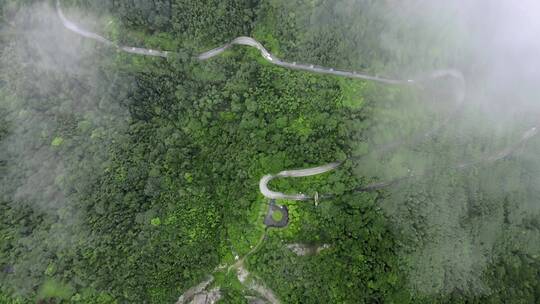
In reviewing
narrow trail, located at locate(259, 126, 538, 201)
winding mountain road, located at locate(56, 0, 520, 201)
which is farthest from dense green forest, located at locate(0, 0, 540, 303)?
winding mountain road, located at locate(56, 0, 520, 201)

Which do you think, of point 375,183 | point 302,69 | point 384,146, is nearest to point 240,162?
point 302,69

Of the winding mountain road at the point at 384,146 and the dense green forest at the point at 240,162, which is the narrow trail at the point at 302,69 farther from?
the dense green forest at the point at 240,162

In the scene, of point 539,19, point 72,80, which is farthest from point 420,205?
point 72,80

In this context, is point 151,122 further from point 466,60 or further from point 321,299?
point 466,60

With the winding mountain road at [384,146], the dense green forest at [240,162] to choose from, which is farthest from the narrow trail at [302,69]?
the dense green forest at [240,162]

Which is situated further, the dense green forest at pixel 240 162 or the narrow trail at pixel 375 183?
the narrow trail at pixel 375 183

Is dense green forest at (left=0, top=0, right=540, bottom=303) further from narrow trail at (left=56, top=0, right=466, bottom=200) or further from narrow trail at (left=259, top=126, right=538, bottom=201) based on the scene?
narrow trail at (left=56, top=0, right=466, bottom=200)
